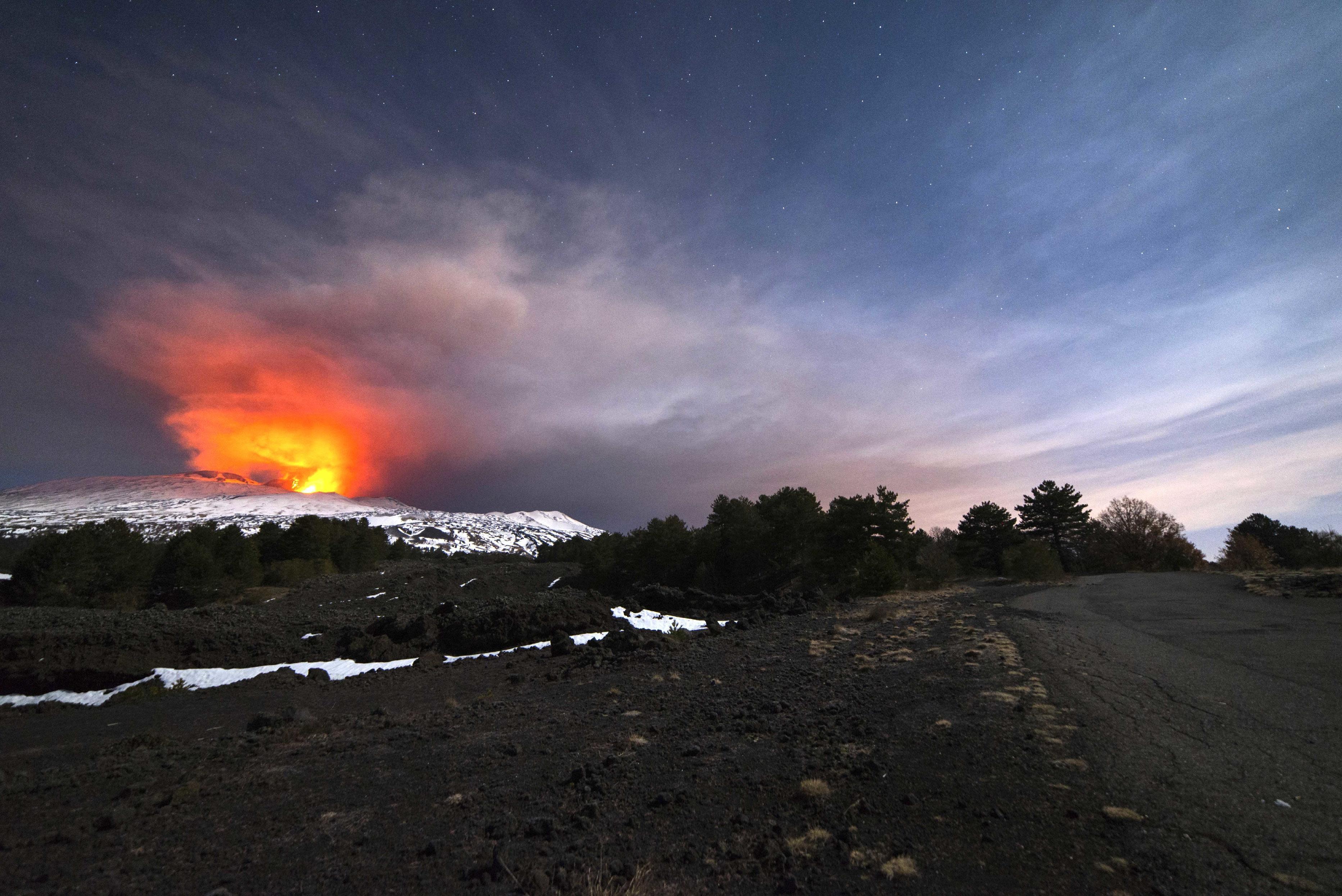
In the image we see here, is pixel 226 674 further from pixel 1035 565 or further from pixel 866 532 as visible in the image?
pixel 1035 565

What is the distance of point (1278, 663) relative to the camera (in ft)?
25.5

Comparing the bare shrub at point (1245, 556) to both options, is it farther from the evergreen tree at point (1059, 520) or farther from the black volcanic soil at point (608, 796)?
the black volcanic soil at point (608, 796)

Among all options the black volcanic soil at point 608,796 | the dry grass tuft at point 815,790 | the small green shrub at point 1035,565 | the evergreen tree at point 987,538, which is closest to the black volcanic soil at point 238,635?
the black volcanic soil at point 608,796

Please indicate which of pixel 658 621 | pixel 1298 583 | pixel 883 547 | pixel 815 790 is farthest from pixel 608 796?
pixel 883 547

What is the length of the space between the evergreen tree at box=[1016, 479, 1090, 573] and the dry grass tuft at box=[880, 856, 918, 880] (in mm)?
51687

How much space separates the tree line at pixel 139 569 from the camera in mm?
30047

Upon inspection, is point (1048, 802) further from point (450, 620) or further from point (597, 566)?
point (597, 566)

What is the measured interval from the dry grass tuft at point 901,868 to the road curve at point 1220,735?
1437 mm

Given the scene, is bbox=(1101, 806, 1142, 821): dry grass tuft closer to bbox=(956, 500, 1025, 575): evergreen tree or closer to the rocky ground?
the rocky ground

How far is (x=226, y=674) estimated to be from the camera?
1434 cm

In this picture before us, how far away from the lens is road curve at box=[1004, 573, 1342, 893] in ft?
11.0

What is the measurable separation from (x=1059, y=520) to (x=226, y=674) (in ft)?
186

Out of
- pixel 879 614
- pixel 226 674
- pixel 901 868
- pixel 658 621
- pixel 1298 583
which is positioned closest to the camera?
pixel 901 868

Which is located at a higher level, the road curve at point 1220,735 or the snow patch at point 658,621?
the road curve at point 1220,735
